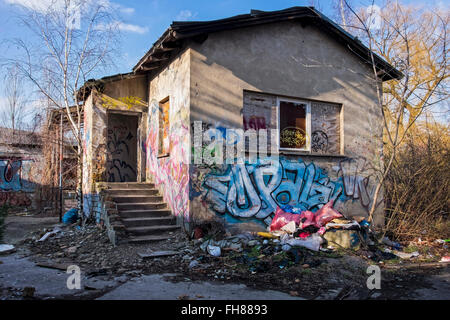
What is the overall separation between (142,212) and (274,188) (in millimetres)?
3126

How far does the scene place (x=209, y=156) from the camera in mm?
7359

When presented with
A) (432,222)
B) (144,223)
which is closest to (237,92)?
(144,223)

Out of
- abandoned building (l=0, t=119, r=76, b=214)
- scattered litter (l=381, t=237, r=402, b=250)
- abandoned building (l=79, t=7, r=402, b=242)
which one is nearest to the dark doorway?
abandoned building (l=79, t=7, r=402, b=242)

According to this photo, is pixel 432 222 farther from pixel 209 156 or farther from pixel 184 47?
pixel 184 47

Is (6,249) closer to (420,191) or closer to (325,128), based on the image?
(325,128)

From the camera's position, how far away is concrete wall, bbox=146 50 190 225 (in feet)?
24.2

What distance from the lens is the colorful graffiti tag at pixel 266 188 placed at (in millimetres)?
7430

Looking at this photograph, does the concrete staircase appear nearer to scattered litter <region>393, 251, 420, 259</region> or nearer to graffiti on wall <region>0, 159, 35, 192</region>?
scattered litter <region>393, 251, 420, 259</region>

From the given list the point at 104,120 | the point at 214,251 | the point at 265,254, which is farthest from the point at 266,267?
the point at 104,120

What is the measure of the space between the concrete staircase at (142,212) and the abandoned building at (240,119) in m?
0.02

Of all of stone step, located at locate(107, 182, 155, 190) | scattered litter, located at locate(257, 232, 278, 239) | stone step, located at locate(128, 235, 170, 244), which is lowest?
stone step, located at locate(128, 235, 170, 244)

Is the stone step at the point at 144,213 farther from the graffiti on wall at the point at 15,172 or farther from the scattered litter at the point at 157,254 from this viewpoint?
the graffiti on wall at the point at 15,172

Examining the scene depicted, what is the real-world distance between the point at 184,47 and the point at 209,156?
2556 millimetres

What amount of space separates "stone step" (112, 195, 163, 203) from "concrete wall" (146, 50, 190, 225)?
0.74ft
